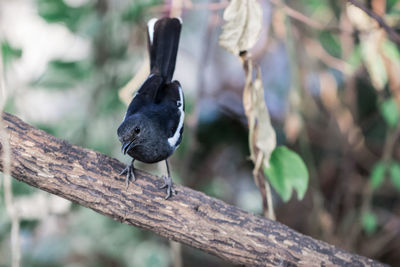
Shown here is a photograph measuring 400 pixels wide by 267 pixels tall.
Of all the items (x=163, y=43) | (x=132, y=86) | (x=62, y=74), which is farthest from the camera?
(x=62, y=74)

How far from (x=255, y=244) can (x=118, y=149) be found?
226 cm

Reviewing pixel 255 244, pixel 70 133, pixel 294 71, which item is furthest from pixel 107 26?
pixel 255 244

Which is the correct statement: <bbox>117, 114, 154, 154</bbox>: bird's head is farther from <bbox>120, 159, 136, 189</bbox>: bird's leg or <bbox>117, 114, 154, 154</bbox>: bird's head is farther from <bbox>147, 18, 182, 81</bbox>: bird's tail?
<bbox>147, 18, 182, 81</bbox>: bird's tail

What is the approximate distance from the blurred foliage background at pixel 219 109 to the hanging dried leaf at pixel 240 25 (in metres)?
0.57

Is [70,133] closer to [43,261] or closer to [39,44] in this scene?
[43,261]

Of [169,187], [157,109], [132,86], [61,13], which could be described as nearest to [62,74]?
[61,13]

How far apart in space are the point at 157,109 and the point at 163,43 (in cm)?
48

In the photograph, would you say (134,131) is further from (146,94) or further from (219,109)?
(219,109)

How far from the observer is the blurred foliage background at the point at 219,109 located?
137 inches

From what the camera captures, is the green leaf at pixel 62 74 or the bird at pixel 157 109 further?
the green leaf at pixel 62 74

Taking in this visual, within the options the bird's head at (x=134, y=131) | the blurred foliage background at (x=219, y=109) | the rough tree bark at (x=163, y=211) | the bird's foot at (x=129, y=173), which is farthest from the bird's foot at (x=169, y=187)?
the blurred foliage background at (x=219, y=109)

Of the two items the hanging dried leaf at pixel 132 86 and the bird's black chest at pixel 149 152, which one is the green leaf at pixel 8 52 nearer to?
the hanging dried leaf at pixel 132 86

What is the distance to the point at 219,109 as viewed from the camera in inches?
221

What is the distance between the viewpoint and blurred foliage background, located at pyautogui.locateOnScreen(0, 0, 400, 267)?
3482mm
